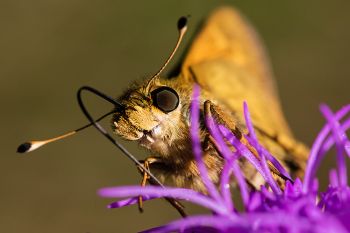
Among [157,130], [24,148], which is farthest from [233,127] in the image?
[24,148]

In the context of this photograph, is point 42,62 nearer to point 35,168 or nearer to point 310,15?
point 35,168

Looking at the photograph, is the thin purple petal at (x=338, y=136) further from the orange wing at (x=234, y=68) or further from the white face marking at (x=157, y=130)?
the orange wing at (x=234, y=68)

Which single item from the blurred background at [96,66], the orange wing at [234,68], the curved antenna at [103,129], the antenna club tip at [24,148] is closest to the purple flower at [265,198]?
the curved antenna at [103,129]

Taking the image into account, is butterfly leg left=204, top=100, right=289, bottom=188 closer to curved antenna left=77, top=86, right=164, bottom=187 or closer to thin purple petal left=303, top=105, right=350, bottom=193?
thin purple petal left=303, top=105, right=350, bottom=193

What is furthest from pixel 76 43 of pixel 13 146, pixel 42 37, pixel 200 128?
pixel 200 128

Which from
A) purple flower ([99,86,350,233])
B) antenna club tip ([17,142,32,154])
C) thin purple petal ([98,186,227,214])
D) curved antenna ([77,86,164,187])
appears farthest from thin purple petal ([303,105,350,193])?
antenna club tip ([17,142,32,154])

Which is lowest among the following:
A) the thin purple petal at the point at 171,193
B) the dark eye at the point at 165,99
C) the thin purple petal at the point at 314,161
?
the thin purple petal at the point at 314,161

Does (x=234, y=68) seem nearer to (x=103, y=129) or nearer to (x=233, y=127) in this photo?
(x=233, y=127)
